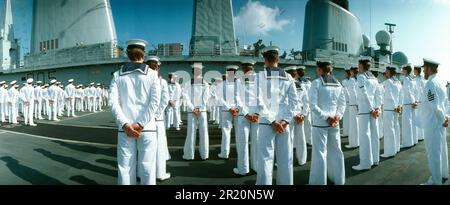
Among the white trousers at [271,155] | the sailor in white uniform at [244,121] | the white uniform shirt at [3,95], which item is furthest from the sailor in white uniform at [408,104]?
the white uniform shirt at [3,95]

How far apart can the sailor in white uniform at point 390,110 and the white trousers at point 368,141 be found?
817 millimetres

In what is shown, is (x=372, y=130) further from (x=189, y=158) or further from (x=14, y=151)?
(x=14, y=151)

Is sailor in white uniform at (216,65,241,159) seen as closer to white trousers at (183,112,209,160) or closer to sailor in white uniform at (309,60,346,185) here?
white trousers at (183,112,209,160)

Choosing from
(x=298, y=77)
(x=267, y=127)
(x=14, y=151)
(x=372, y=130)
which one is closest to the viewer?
(x=267, y=127)

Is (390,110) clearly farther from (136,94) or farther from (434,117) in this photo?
(136,94)

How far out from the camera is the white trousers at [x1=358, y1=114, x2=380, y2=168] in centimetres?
439

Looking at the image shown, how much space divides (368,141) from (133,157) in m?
3.79

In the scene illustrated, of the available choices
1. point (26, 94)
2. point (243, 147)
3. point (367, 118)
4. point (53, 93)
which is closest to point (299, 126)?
point (367, 118)

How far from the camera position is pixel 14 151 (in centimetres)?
523

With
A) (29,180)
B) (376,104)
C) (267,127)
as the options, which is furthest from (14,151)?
(376,104)

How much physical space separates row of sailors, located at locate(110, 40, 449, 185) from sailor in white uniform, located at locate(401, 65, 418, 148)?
1187mm

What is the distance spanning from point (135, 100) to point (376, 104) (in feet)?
14.4

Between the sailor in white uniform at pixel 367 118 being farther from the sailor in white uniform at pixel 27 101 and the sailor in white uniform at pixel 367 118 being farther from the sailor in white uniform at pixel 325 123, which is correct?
the sailor in white uniform at pixel 27 101

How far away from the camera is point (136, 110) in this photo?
9.10ft
